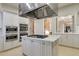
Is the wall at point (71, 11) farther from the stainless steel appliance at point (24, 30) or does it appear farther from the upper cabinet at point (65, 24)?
the stainless steel appliance at point (24, 30)

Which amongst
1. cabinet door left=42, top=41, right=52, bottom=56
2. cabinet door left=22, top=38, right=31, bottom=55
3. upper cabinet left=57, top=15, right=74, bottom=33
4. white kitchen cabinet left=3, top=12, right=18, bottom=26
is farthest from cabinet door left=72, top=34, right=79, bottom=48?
white kitchen cabinet left=3, top=12, right=18, bottom=26

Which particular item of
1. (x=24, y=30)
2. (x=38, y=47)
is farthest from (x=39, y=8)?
(x=38, y=47)

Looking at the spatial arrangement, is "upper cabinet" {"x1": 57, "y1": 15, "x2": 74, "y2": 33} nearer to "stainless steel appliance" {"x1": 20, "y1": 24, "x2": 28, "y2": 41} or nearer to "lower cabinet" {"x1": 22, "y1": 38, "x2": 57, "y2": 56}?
"lower cabinet" {"x1": 22, "y1": 38, "x2": 57, "y2": 56}

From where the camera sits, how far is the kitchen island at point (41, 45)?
5.98 feet

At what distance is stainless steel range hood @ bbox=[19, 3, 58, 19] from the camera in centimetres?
187

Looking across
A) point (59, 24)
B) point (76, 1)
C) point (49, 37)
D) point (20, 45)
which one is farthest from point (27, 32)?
point (76, 1)

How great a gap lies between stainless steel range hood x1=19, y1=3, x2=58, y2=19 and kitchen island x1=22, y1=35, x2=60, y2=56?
0.43 metres

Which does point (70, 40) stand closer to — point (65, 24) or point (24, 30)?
point (65, 24)

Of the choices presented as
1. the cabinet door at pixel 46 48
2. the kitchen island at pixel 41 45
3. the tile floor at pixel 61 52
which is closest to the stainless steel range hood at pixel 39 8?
the kitchen island at pixel 41 45

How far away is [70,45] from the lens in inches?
72.4

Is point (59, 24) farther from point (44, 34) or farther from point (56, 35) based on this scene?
point (44, 34)

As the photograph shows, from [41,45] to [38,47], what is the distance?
0.08 metres

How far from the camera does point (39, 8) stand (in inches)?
78.9

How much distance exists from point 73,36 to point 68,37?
9cm
